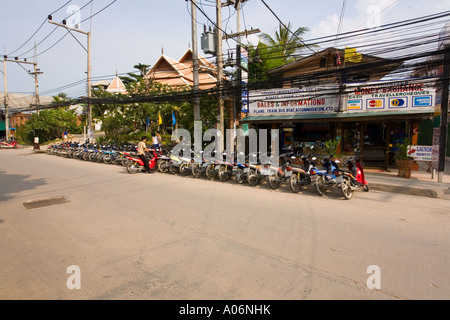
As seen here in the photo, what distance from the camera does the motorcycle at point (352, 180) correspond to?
25.5 ft

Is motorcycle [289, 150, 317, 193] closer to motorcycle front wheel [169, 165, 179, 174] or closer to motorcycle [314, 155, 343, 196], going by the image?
motorcycle [314, 155, 343, 196]

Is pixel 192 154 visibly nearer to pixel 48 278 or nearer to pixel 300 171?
pixel 300 171

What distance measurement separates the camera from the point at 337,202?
744 centimetres

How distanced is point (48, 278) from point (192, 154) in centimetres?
864

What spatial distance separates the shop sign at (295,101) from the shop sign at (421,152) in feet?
11.5

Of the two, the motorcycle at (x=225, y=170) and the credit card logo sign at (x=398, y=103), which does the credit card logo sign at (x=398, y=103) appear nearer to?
the credit card logo sign at (x=398, y=103)

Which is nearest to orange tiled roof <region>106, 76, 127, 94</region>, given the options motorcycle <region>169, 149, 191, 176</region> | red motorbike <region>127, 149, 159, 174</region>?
red motorbike <region>127, 149, 159, 174</region>

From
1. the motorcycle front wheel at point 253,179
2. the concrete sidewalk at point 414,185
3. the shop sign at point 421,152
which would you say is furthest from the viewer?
the shop sign at point 421,152

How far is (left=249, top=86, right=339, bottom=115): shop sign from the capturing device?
505 inches

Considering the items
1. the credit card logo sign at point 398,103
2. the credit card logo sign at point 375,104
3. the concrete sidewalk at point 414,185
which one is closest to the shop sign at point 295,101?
the credit card logo sign at point 375,104

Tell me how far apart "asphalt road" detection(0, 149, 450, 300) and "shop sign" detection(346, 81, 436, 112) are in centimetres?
502

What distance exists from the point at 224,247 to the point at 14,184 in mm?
9067
